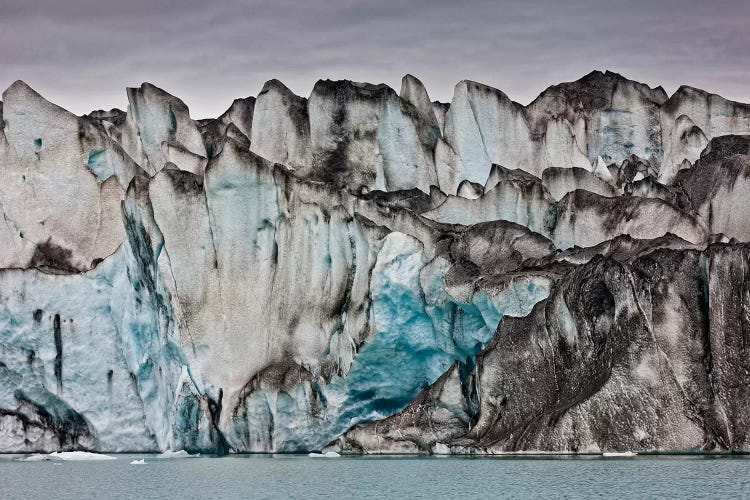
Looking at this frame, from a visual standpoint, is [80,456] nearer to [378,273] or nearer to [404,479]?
[378,273]

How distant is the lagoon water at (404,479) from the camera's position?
87.2 feet

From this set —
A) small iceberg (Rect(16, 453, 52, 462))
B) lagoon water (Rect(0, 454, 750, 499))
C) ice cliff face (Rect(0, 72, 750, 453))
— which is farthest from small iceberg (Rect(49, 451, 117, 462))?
lagoon water (Rect(0, 454, 750, 499))

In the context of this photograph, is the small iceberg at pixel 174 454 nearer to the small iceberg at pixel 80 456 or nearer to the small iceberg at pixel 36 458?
the small iceberg at pixel 80 456

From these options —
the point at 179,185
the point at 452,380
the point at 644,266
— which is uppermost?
the point at 179,185

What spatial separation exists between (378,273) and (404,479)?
10183mm

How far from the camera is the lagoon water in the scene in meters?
26.6

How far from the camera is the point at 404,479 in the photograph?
99.9 ft

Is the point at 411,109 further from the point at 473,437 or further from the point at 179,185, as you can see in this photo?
the point at 473,437

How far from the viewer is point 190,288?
42.5 m

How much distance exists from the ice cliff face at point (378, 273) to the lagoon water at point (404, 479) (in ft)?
4.90

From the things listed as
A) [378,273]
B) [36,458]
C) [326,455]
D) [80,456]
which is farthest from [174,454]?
[378,273]

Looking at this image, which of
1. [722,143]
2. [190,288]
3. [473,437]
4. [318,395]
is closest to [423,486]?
[473,437]

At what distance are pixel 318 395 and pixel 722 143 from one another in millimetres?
15551

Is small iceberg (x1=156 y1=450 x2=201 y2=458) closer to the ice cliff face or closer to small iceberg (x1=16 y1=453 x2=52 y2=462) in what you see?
the ice cliff face
